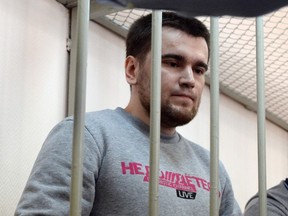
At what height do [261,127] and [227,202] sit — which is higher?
[261,127]

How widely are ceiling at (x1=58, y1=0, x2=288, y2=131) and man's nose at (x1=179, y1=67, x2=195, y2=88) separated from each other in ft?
0.86

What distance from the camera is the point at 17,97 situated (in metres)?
1.15

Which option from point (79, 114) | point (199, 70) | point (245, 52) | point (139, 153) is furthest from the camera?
point (245, 52)

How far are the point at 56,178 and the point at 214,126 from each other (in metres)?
0.28

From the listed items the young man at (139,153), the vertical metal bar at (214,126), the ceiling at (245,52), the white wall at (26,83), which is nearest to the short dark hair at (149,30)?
the young man at (139,153)

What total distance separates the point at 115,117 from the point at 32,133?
0.28m

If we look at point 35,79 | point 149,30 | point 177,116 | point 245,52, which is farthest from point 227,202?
point 245,52

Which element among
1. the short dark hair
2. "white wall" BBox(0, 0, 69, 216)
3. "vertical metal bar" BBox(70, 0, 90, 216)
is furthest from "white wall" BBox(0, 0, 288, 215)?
"vertical metal bar" BBox(70, 0, 90, 216)

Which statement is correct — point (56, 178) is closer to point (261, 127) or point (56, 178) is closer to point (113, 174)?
point (113, 174)

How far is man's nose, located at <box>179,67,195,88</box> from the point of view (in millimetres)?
938

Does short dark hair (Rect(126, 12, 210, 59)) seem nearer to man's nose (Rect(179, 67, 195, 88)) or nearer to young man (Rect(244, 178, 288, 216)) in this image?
man's nose (Rect(179, 67, 195, 88))

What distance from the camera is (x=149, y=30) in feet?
3.46

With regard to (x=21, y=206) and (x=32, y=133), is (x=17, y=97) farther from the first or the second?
(x=21, y=206)

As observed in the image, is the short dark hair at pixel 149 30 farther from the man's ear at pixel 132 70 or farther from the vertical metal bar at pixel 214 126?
the vertical metal bar at pixel 214 126
